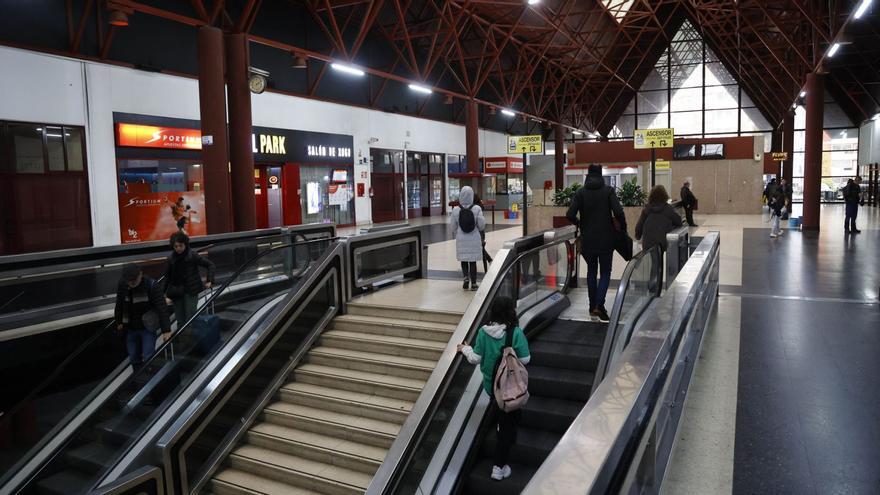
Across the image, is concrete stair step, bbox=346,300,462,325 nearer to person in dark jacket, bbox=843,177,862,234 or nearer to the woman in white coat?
the woman in white coat

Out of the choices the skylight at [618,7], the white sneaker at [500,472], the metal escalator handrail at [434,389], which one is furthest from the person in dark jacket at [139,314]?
the skylight at [618,7]

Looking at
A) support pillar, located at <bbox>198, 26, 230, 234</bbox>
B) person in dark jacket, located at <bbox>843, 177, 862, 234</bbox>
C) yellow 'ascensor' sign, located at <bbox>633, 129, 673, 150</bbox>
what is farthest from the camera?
person in dark jacket, located at <bbox>843, 177, 862, 234</bbox>

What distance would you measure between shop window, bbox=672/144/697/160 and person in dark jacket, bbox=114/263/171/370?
2545 centimetres

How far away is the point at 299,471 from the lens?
5.91m

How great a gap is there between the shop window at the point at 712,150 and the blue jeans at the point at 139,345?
84.9 ft

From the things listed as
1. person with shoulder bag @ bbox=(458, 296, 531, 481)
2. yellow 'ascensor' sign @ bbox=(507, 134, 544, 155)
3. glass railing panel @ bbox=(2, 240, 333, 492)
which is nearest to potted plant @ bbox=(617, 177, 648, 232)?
yellow 'ascensor' sign @ bbox=(507, 134, 544, 155)

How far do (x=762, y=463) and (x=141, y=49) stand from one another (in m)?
16.1

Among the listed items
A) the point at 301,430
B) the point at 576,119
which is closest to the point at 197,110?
the point at 301,430

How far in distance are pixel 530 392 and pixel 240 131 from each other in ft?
32.7

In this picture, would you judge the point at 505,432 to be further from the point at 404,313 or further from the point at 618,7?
the point at 618,7

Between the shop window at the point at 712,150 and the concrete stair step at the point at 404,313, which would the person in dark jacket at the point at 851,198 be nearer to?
the shop window at the point at 712,150

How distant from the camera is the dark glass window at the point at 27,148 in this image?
12.8 m

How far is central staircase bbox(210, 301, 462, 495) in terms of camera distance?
591 centimetres

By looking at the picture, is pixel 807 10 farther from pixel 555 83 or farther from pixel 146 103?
pixel 146 103
